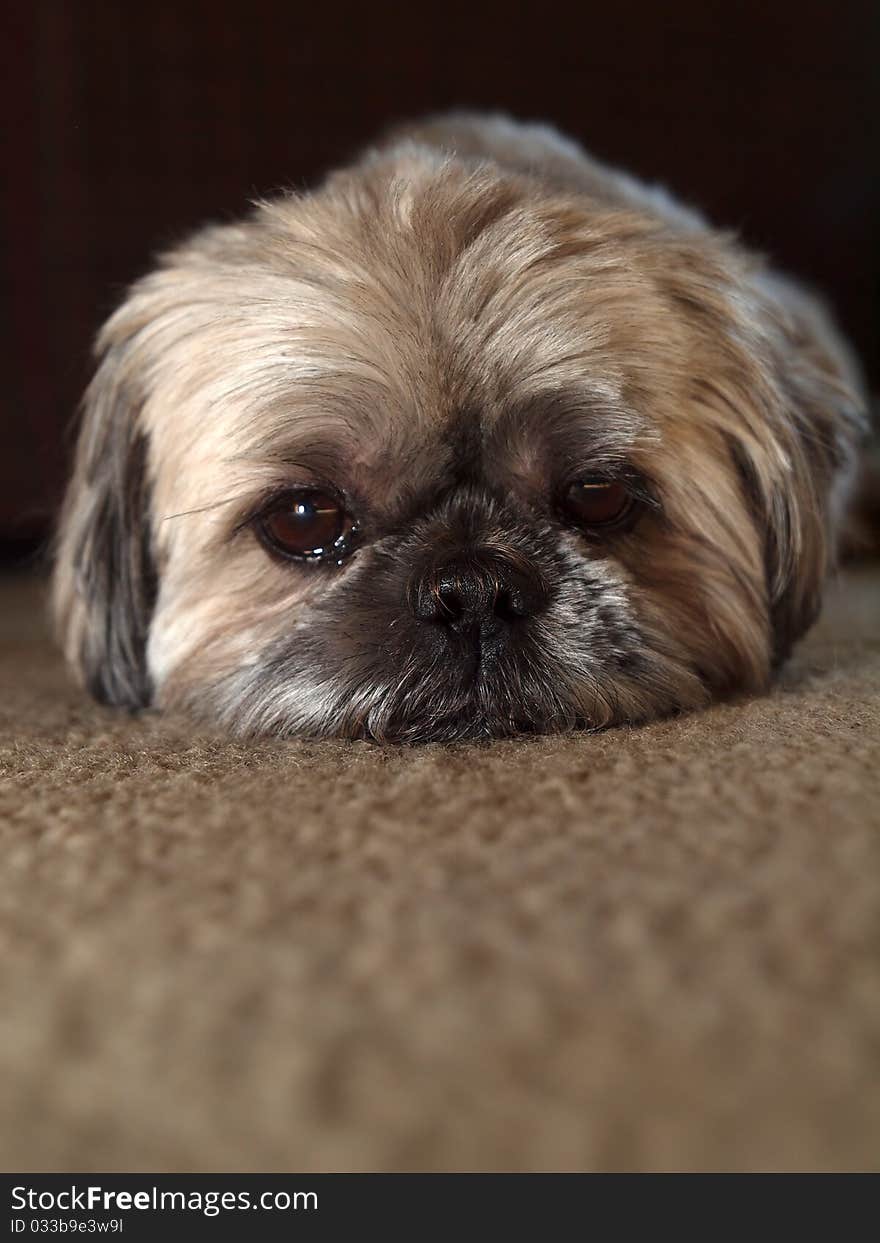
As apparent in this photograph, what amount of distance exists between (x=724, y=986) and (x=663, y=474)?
95cm

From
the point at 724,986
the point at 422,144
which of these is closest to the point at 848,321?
the point at 422,144

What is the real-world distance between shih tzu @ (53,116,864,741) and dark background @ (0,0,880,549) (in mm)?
1065

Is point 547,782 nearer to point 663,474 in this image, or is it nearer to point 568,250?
point 663,474

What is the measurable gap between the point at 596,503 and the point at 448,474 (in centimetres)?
19

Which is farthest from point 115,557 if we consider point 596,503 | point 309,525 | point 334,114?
point 334,114

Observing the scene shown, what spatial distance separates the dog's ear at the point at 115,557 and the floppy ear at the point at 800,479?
0.87m

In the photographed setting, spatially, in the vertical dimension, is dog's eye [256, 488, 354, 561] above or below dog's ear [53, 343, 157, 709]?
above

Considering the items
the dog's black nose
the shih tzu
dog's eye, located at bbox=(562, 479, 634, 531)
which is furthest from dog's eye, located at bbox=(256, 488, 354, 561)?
dog's eye, located at bbox=(562, 479, 634, 531)

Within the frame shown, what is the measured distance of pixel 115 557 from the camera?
1.65m

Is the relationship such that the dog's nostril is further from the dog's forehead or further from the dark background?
the dark background

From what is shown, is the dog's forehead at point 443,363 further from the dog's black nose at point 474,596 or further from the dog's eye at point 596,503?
the dog's black nose at point 474,596

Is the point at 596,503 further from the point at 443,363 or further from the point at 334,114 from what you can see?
the point at 334,114

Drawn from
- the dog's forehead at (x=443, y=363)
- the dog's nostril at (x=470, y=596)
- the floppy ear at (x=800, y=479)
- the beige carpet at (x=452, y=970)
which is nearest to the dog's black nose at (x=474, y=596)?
the dog's nostril at (x=470, y=596)

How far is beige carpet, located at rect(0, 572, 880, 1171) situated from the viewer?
1.66ft
